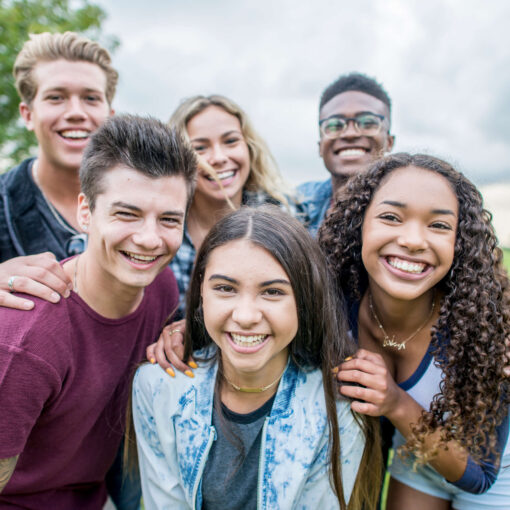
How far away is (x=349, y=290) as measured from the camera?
287 centimetres

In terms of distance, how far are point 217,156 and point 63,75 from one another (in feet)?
4.21

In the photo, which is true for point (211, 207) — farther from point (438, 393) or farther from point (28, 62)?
point (438, 393)

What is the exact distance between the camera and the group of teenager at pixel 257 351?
7.31 feet

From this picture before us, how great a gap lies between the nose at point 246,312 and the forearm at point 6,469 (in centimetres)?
121

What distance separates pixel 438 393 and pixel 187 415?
129cm

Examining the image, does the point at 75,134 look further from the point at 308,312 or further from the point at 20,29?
the point at 20,29

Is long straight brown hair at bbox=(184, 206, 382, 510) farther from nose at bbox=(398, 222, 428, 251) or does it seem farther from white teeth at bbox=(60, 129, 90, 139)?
white teeth at bbox=(60, 129, 90, 139)

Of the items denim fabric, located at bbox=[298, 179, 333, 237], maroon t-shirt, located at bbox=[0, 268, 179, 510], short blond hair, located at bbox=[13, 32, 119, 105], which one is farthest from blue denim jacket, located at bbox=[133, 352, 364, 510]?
short blond hair, located at bbox=[13, 32, 119, 105]

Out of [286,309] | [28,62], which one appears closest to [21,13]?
[28,62]

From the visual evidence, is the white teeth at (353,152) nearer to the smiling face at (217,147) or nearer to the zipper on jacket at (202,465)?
the smiling face at (217,147)

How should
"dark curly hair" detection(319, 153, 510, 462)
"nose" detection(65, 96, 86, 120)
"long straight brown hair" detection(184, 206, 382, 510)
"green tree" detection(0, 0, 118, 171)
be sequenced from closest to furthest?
"long straight brown hair" detection(184, 206, 382, 510)
"dark curly hair" detection(319, 153, 510, 462)
"nose" detection(65, 96, 86, 120)
"green tree" detection(0, 0, 118, 171)

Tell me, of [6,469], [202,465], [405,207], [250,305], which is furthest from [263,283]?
[6,469]

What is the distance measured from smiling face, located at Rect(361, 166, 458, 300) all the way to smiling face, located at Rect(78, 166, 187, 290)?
1.06 m

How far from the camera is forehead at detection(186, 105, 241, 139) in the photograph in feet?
12.0
